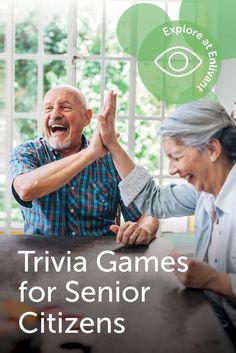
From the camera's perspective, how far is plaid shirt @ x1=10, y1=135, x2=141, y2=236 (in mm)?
879

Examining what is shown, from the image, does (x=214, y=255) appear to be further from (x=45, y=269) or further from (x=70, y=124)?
(x=70, y=124)

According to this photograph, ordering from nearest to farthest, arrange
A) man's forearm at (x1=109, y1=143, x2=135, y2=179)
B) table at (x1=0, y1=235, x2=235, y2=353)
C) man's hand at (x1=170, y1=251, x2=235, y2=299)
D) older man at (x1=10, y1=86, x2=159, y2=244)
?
table at (x1=0, y1=235, x2=235, y2=353)
man's hand at (x1=170, y1=251, x2=235, y2=299)
man's forearm at (x1=109, y1=143, x2=135, y2=179)
older man at (x1=10, y1=86, x2=159, y2=244)

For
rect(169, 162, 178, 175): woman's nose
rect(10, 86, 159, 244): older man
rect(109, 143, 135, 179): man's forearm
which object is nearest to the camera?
rect(169, 162, 178, 175): woman's nose

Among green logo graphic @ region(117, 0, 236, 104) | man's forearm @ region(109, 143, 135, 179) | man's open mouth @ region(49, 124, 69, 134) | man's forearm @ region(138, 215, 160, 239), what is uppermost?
green logo graphic @ region(117, 0, 236, 104)

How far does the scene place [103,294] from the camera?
19.8 inches

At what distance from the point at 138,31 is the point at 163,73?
17cm

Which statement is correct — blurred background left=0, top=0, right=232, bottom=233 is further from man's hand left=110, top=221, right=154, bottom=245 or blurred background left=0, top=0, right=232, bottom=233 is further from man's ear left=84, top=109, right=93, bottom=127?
man's hand left=110, top=221, right=154, bottom=245

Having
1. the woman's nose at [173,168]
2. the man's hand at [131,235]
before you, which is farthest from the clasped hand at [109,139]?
the woman's nose at [173,168]

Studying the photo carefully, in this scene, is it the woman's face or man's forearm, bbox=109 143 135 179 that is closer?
the woman's face

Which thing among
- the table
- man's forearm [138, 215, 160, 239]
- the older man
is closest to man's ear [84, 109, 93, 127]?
the older man

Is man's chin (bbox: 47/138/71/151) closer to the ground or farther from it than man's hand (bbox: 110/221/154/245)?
farther from it

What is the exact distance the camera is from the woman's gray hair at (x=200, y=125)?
0.58 metres

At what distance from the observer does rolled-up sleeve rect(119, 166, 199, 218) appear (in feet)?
2.42

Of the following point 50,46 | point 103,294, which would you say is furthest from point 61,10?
point 103,294
